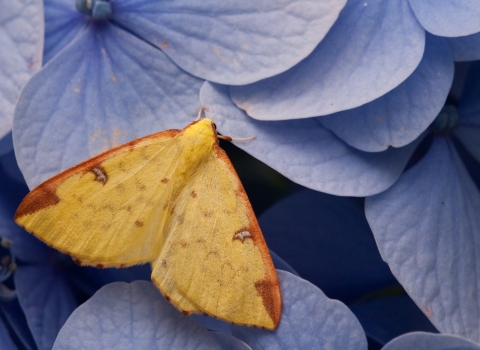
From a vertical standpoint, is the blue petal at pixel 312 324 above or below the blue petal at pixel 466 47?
below

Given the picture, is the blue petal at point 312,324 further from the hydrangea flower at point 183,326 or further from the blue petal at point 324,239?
the blue petal at point 324,239

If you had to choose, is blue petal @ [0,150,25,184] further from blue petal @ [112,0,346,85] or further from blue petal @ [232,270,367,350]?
blue petal @ [232,270,367,350]

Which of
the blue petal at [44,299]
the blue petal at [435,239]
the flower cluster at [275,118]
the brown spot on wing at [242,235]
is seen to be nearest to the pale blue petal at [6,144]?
the flower cluster at [275,118]

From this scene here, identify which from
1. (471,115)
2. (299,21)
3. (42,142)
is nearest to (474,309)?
(471,115)

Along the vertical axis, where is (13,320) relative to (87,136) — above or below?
below

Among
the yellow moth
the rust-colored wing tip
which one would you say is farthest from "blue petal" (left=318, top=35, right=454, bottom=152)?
the rust-colored wing tip

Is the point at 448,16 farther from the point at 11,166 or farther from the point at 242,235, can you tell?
the point at 11,166

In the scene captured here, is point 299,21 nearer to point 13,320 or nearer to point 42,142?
point 42,142
